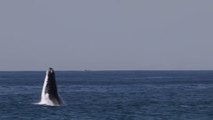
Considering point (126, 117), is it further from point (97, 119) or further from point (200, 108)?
point (200, 108)

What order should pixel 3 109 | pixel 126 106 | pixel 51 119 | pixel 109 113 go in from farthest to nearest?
pixel 126 106, pixel 3 109, pixel 109 113, pixel 51 119

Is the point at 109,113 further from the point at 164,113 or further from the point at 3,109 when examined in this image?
the point at 3,109

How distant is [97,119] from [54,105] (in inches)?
443

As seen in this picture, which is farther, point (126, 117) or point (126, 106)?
point (126, 106)

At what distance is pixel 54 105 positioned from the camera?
227ft

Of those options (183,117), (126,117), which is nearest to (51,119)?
(126,117)

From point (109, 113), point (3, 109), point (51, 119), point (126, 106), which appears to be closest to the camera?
point (51, 119)

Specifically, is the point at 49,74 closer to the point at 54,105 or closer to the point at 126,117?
the point at 54,105

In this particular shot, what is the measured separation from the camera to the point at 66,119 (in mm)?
58312

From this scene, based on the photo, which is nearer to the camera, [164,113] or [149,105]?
[164,113]

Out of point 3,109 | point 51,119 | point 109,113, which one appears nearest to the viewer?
point 51,119

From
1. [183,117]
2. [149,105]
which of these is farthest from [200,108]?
[183,117]

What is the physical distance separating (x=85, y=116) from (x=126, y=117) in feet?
11.3

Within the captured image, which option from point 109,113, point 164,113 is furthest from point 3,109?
point 164,113
